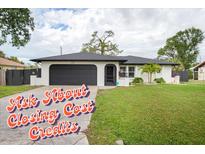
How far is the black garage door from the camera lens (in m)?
15.5

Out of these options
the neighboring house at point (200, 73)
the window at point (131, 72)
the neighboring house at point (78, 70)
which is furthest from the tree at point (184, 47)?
the neighboring house at point (78, 70)

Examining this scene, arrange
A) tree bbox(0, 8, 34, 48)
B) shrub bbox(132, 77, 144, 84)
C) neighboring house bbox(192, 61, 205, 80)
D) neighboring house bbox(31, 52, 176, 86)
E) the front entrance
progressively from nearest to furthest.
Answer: tree bbox(0, 8, 34, 48) < neighboring house bbox(31, 52, 176, 86) < the front entrance < shrub bbox(132, 77, 144, 84) < neighboring house bbox(192, 61, 205, 80)

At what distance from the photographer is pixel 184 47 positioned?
32.0m

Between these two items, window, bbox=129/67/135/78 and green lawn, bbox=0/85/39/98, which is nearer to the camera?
green lawn, bbox=0/85/39/98

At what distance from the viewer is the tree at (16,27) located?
11.0 metres

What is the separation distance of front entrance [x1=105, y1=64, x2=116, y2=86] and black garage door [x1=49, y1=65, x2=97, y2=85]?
3.08ft

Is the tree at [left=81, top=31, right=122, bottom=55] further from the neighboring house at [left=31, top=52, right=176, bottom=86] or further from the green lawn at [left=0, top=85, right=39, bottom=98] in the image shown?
the green lawn at [left=0, top=85, right=39, bottom=98]

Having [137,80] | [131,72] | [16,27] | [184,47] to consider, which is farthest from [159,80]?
[184,47]

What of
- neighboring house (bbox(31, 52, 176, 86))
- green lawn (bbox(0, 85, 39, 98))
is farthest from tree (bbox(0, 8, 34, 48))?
neighboring house (bbox(31, 52, 176, 86))

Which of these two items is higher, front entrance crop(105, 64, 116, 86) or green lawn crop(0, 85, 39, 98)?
front entrance crop(105, 64, 116, 86)

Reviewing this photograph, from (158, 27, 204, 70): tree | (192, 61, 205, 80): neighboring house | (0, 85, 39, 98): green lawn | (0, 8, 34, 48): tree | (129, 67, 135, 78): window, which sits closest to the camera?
(0, 85, 39, 98): green lawn

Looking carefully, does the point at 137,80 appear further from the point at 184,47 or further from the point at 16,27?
the point at 184,47
